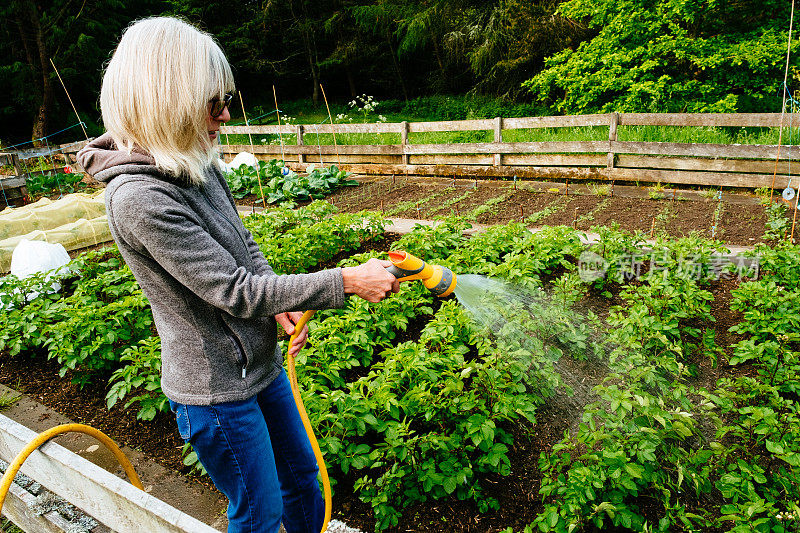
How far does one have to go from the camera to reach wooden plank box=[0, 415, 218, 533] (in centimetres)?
164

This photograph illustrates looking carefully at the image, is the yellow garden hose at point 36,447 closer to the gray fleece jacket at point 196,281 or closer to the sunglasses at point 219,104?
the gray fleece jacket at point 196,281

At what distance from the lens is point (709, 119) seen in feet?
23.0

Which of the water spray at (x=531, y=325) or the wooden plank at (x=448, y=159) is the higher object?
the wooden plank at (x=448, y=159)

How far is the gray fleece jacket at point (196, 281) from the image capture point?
1.21 meters

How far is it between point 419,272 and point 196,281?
68cm

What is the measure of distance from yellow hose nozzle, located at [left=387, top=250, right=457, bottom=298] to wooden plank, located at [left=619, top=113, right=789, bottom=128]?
6692 millimetres

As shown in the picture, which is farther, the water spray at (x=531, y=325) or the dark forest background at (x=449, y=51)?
the dark forest background at (x=449, y=51)

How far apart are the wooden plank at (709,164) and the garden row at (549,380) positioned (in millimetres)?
2675

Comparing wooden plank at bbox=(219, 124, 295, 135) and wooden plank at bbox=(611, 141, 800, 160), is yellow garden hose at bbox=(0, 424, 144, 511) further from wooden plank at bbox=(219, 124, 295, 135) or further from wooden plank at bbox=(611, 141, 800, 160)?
wooden plank at bbox=(219, 124, 295, 135)

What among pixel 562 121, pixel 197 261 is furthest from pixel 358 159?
pixel 197 261

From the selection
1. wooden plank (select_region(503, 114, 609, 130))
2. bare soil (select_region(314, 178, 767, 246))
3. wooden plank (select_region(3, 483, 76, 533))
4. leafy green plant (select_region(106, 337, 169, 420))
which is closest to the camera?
wooden plank (select_region(3, 483, 76, 533))

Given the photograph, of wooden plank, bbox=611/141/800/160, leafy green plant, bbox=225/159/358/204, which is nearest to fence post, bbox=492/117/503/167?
wooden plank, bbox=611/141/800/160

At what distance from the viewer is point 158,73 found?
119cm

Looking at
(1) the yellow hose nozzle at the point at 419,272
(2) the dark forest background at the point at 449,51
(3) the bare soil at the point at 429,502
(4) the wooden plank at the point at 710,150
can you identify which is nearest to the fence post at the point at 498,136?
(4) the wooden plank at the point at 710,150
